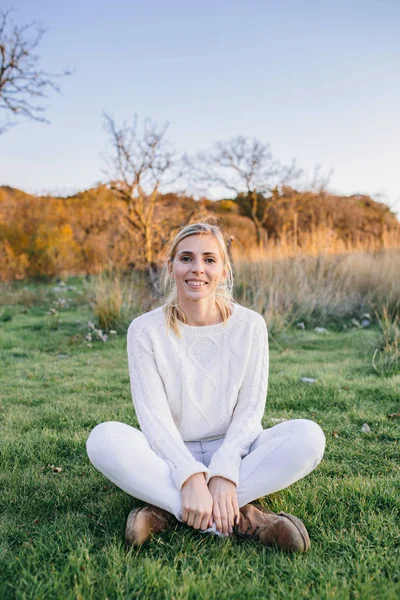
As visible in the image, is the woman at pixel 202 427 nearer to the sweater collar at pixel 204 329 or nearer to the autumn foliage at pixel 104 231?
the sweater collar at pixel 204 329

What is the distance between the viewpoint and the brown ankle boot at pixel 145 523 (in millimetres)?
1653

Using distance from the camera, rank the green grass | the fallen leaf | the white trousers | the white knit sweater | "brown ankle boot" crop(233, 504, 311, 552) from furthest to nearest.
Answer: the fallen leaf
the white knit sweater
the white trousers
"brown ankle boot" crop(233, 504, 311, 552)
the green grass

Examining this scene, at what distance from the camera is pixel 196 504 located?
1625mm

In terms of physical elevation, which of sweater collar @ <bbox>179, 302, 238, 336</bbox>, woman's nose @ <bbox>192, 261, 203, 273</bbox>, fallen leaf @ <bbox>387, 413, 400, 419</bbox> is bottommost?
fallen leaf @ <bbox>387, 413, 400, 419</bbox>

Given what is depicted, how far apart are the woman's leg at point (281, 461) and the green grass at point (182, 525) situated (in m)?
0.19

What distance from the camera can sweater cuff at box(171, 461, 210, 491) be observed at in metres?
1.69

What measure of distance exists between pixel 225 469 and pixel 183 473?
0.17m

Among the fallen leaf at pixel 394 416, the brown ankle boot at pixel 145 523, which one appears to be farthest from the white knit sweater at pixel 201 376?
the fallen leaf at pixel 394 416

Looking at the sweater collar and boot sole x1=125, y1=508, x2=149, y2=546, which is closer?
boot sole x1=125, y1=508, x2=149, y2=546

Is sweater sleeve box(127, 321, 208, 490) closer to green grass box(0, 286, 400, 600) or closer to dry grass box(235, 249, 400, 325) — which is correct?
green grass box(0, 286, 400, 600)

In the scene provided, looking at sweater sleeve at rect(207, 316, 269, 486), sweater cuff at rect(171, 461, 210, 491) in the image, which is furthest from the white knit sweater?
sweater cuff at rect(171, 461, 210, 491)

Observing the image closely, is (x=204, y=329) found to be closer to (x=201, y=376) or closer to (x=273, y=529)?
(x=201, y=376)

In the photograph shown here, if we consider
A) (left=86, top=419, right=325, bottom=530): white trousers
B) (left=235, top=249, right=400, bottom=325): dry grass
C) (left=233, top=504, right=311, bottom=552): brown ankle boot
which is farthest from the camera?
(left=235, top=249, right=400, bottom=325): dry grass

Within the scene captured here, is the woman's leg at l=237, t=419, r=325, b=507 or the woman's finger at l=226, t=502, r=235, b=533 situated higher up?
the woman's leg at l=237, t=419, r=325, b=507
